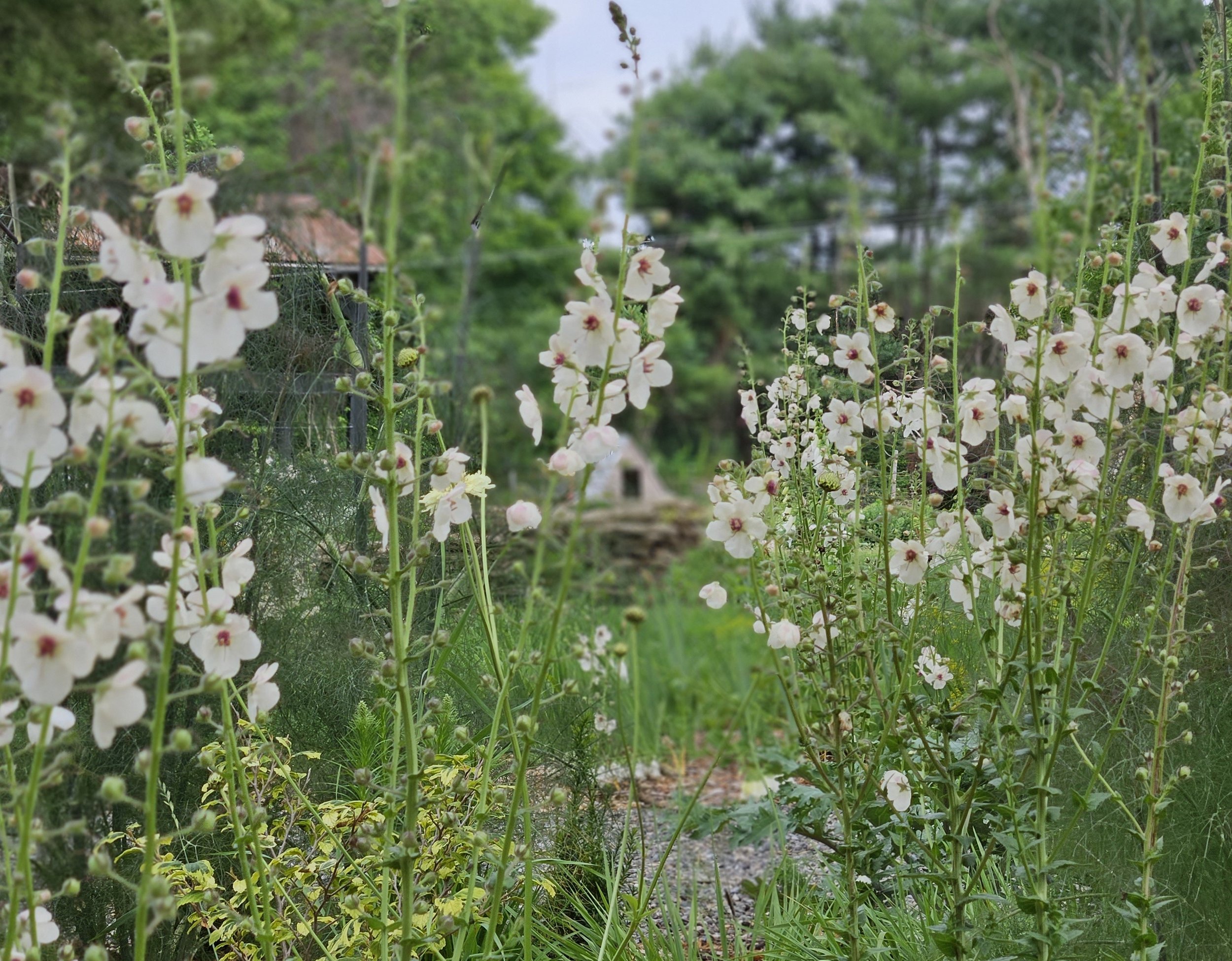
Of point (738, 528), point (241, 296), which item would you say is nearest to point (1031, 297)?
point (738, 528)

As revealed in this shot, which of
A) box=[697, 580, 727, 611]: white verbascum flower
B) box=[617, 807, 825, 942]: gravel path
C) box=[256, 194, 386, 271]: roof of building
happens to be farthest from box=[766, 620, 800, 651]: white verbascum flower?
box=[256, 194, 386, 271]: roof of building

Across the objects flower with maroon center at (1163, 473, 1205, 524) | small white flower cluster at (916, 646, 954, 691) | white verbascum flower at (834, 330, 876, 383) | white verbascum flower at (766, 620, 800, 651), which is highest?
white verbascum flower at (834, 330, 876, 383)

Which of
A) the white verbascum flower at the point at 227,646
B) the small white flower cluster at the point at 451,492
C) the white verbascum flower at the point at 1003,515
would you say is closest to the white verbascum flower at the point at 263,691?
the white verbascum flower at the point at 227,646

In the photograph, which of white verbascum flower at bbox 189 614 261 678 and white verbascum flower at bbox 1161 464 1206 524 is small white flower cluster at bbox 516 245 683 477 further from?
white verbascum flower at bbox 1161 464 1206 524

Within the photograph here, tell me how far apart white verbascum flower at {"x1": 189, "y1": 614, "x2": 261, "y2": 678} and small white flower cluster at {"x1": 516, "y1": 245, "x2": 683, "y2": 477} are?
18.5 inches

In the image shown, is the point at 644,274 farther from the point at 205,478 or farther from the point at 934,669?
the point at 934,669

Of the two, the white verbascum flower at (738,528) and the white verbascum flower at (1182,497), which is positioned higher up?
the white verbascum flower at (1182,497)

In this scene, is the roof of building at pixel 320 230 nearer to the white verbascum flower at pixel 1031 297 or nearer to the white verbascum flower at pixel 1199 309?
the white verbascum flower at pixel 1031 297

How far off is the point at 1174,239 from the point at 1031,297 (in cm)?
32

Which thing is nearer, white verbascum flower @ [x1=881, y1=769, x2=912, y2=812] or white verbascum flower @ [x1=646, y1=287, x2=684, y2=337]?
white verbascum flower @ [x1=646, y1=287, x2=684, y2=337]

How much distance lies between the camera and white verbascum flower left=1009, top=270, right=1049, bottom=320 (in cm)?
166

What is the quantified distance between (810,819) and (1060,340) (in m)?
1.32

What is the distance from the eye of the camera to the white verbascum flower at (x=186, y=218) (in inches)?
44.4

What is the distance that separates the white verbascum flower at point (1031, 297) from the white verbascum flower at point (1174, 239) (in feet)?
0.81
